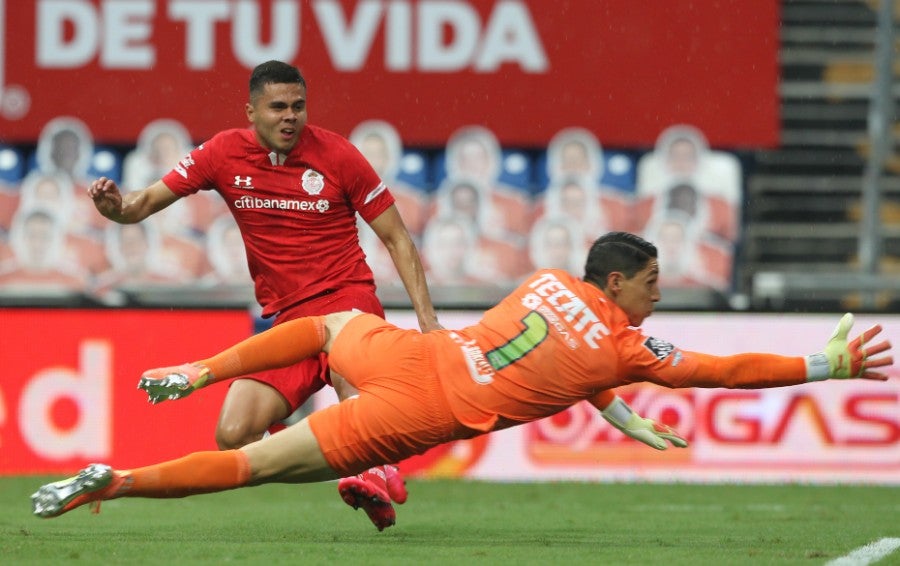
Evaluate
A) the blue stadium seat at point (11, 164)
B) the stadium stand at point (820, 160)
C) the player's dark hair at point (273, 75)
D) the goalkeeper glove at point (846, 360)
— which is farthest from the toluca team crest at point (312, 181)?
the stadium stand at point (820, 160)

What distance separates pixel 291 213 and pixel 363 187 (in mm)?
366

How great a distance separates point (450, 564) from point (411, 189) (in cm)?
865

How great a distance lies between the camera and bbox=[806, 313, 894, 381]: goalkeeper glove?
20.5 feet

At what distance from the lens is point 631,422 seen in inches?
273

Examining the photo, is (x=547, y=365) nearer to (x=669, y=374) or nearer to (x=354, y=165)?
(x=669, y=374)

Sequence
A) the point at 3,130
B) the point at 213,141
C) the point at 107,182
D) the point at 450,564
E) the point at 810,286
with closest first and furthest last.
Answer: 1. the point at 450,564
2. the point at 107,182
3. the point at 213,141
4. the point at 810,286
5. the point at 3,130

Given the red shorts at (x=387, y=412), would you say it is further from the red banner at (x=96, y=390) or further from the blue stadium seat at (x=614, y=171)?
the blue stadium seat at (x=614, y=171)

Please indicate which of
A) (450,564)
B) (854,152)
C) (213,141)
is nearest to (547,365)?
(450,564)

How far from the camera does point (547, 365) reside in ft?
20.6

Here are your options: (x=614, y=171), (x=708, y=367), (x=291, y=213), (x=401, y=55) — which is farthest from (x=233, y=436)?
(x=401, y=55)

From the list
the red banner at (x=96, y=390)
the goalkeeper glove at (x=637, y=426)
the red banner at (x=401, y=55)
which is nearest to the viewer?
the goalkeeper glove at (x=637, y=426)

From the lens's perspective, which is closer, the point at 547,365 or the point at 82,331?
the point at 547,365

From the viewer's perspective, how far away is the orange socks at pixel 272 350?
654 centimetres

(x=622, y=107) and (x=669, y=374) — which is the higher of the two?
(x=622, y=107)
